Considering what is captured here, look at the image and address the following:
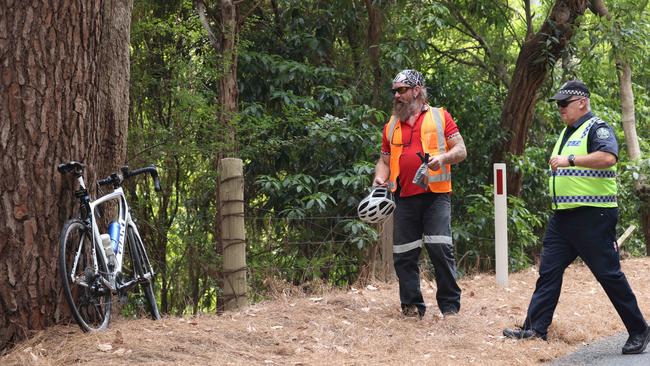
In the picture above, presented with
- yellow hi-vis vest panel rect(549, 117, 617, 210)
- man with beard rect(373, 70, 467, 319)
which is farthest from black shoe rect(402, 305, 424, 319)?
yellow hi-vis vest panel rect(549, 117, 617, 210)

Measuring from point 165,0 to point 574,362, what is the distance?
8.28 m

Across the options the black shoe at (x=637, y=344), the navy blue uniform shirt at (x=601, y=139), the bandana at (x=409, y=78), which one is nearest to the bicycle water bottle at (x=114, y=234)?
the bandana at (x=409, y=78)

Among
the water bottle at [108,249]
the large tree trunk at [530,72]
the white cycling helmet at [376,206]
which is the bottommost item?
the water bottle at [108,249]

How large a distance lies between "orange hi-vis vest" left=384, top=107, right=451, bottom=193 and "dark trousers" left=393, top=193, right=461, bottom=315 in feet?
0.35

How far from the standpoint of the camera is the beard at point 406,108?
25.2 feet

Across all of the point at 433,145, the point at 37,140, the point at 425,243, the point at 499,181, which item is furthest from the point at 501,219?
the point at 37,140

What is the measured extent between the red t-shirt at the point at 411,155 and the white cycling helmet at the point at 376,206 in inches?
7.4

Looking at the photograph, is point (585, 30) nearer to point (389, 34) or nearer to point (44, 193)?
point (389, 34)

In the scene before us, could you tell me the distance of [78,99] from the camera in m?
6.25

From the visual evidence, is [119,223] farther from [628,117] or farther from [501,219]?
[628,117]

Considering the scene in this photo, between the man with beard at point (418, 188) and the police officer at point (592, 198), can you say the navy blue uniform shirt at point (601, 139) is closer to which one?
the police officer at point (592, 198)

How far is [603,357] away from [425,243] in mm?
1860

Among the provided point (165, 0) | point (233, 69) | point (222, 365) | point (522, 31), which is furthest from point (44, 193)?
point (522, 31)

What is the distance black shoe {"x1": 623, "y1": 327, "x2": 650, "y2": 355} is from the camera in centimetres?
650
